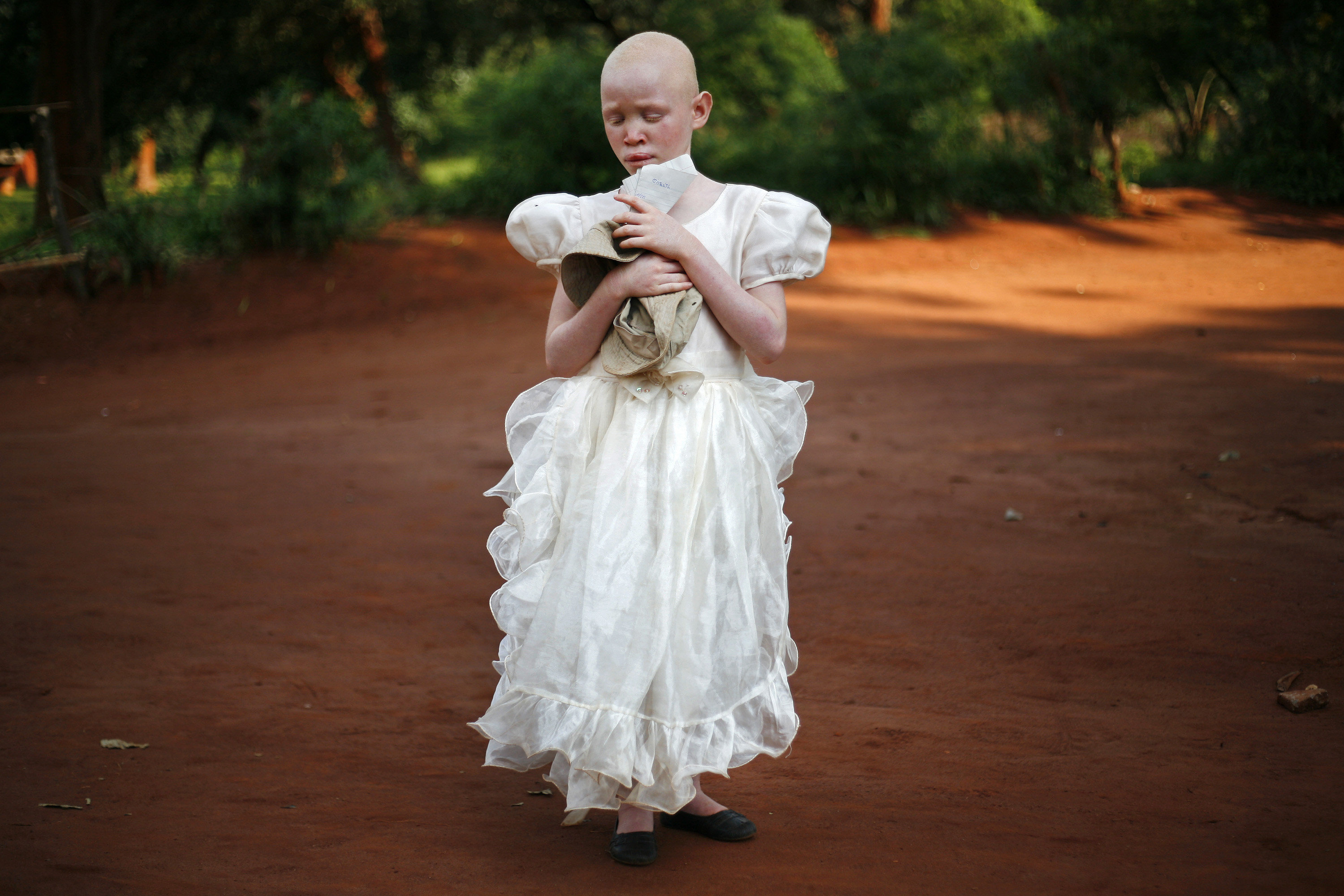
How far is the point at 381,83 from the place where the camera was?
17.7 meters

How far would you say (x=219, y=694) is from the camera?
136 inches

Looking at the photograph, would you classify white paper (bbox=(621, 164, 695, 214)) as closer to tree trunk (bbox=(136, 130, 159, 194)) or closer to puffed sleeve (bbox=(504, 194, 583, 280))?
puffed sleeve (bbox=(504, 194, 583, 280))

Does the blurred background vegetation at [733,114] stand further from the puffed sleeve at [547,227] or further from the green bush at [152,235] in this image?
the puffed sleeve at [547,227]

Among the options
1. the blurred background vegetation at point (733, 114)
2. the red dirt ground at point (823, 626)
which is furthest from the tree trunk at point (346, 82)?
the red dirt ground at point (823, 626)

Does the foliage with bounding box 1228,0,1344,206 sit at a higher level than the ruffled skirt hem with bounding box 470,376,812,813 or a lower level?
higher

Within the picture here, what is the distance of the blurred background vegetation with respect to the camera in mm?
11969

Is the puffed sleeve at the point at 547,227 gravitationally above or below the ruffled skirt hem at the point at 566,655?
above

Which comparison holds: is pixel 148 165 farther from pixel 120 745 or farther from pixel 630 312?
pixel 630 312

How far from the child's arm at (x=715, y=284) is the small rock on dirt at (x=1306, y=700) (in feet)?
6.64

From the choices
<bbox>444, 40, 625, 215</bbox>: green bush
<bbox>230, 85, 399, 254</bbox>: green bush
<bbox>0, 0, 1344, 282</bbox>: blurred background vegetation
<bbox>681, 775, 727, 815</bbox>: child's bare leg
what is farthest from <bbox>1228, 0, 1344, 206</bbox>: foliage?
<bbox>681, 775, 727, 815</bbox>: child's bare leg

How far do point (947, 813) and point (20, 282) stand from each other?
38.4 feet

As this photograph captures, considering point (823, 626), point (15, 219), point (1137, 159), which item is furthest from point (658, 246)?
point (1137, 159)

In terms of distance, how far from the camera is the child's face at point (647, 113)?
216 centimetres

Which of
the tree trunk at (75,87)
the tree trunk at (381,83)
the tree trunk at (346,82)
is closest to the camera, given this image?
the tree trunk at (75,87)
